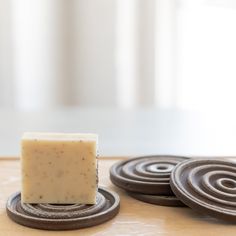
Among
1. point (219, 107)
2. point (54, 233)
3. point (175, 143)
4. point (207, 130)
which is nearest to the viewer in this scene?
point (54, 233)

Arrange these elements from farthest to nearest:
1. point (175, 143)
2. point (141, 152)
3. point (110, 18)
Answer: point (110, 18)
point (175, 143)
point (141, 152)

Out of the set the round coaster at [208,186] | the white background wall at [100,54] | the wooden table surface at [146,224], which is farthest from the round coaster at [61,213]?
the white background wall at [100,54]

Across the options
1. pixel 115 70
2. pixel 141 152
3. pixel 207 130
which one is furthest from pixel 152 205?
pixel 115 70

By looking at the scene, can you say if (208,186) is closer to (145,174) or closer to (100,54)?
(145,174)

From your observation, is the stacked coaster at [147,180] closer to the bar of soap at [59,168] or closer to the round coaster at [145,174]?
the round coaster at [145,174]

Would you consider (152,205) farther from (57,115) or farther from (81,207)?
(57,115)

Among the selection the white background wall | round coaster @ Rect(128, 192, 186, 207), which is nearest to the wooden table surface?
round coaster @ Rect(128, 192, 186, 207)

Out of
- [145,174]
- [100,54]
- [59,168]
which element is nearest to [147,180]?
[145,174]
